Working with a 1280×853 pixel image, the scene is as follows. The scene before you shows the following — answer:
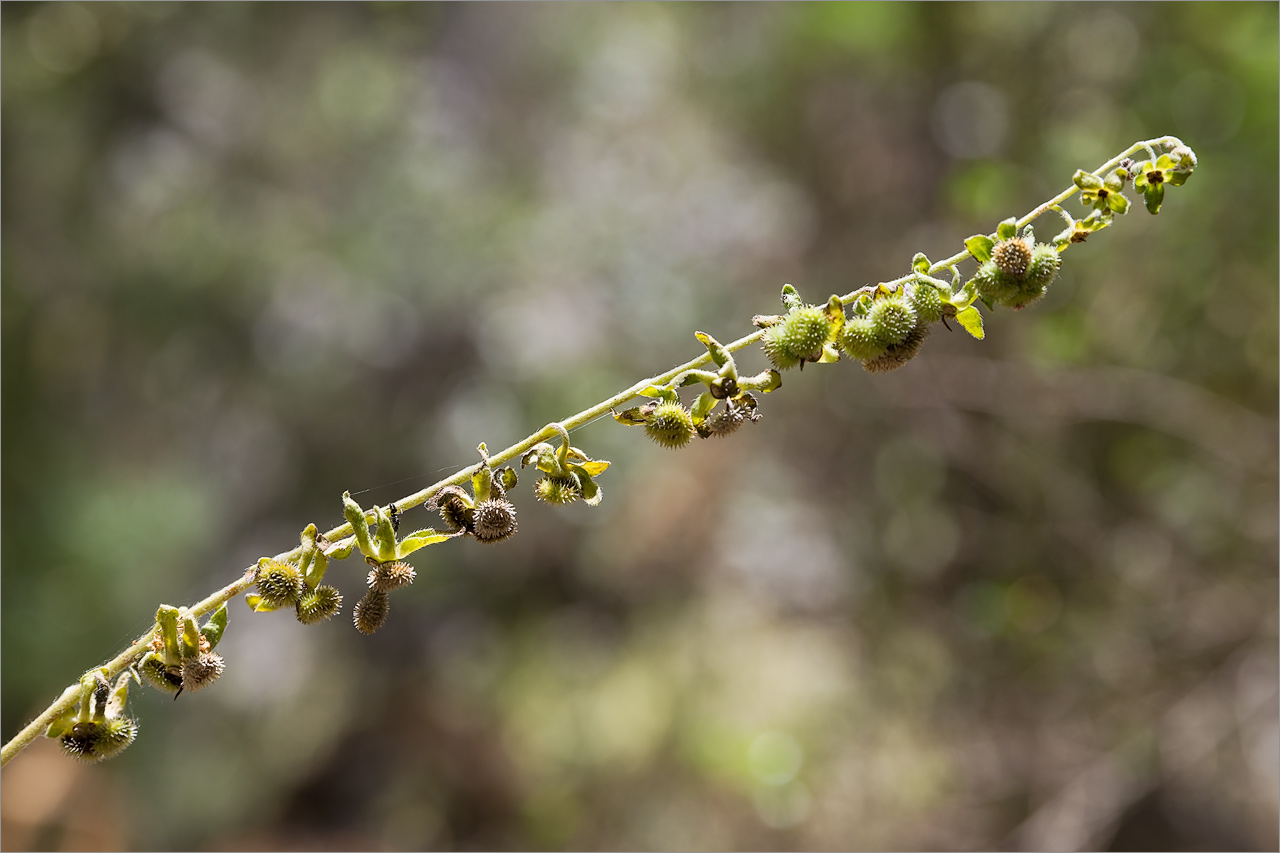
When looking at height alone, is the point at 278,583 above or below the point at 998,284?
below

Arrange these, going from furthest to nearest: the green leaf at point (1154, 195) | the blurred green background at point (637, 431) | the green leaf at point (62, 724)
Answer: the blurred green background at point (637, 431) < the green leaf at point (1154, 195) < the green leaf at point (62, 724)

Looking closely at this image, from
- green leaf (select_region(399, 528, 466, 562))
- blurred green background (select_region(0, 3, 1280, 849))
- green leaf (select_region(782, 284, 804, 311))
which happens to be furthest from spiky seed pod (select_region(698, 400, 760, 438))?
blurred green background (select_region(0, 3, 1280, 849))

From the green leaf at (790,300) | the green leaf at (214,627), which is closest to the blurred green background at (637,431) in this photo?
the green leaf at (214,627)

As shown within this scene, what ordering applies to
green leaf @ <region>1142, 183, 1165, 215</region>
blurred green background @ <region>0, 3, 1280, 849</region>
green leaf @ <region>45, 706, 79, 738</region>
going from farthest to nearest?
blurred green background @ <region>0, 3, 1280, 849</region> → green leaf @ <region>1142, 183, 1165, 215</region> → green leaf @ <region>45, 706, 79, 738</region>

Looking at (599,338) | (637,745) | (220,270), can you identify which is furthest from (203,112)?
(637,745)

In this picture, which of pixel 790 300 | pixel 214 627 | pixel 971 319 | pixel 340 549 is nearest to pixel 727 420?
pixel 790 300

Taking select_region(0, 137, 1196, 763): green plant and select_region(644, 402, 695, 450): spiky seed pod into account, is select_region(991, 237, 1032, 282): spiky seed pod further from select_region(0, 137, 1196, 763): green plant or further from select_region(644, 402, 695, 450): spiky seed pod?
select_region(644, 402, 695, 450): spiky seed pod

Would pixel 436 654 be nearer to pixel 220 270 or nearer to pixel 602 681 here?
pixel 602 681

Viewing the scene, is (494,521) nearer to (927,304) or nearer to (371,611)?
(371,611)

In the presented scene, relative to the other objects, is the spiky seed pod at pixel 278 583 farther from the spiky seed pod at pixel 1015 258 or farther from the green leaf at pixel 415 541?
the spiky seed pod at pixel 1015 258
